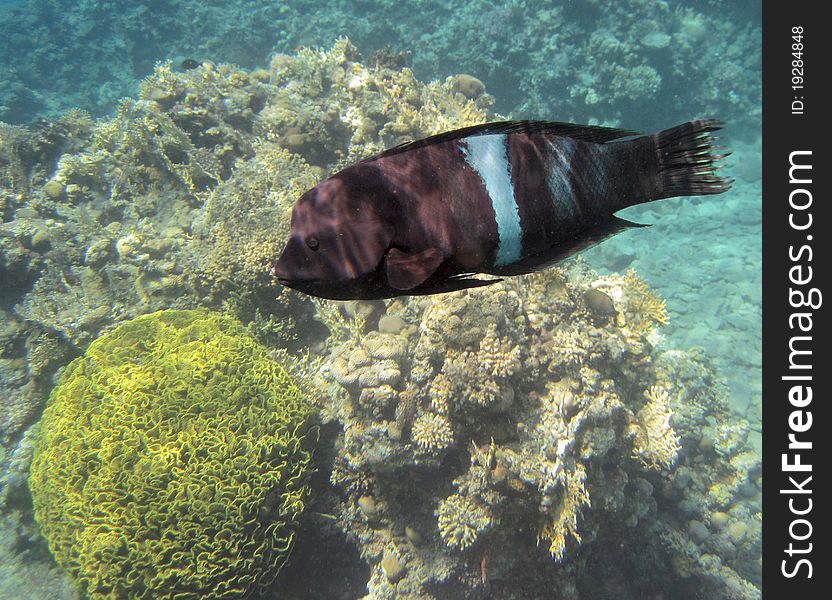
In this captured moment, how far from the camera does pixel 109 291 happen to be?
727 cm

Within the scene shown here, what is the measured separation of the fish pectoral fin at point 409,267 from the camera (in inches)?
40.3

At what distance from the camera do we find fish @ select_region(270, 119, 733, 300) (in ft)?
3.51

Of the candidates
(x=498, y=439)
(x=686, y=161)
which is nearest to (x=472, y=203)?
(x=686, y=161)

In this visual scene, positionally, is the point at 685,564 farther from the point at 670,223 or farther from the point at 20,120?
the point at 20,120

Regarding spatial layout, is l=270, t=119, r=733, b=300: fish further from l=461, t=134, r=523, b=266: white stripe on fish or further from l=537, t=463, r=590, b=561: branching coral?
l=537, t=463, r=590, b=561: branching coral

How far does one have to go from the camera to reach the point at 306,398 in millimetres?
5000

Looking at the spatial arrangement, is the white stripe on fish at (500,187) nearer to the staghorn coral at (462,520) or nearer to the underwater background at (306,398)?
the underwater background at (306,398)

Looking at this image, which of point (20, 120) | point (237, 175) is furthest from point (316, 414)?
point (20, 120)

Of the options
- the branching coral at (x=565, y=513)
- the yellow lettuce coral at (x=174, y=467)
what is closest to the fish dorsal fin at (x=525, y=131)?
the branching coral at (x=565, y=513)

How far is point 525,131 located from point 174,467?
4.30 meters

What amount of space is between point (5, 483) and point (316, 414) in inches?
227

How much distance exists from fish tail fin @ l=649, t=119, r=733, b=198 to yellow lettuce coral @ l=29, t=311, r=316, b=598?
414 centimetres

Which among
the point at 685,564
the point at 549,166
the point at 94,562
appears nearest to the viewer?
the point at 549,166
